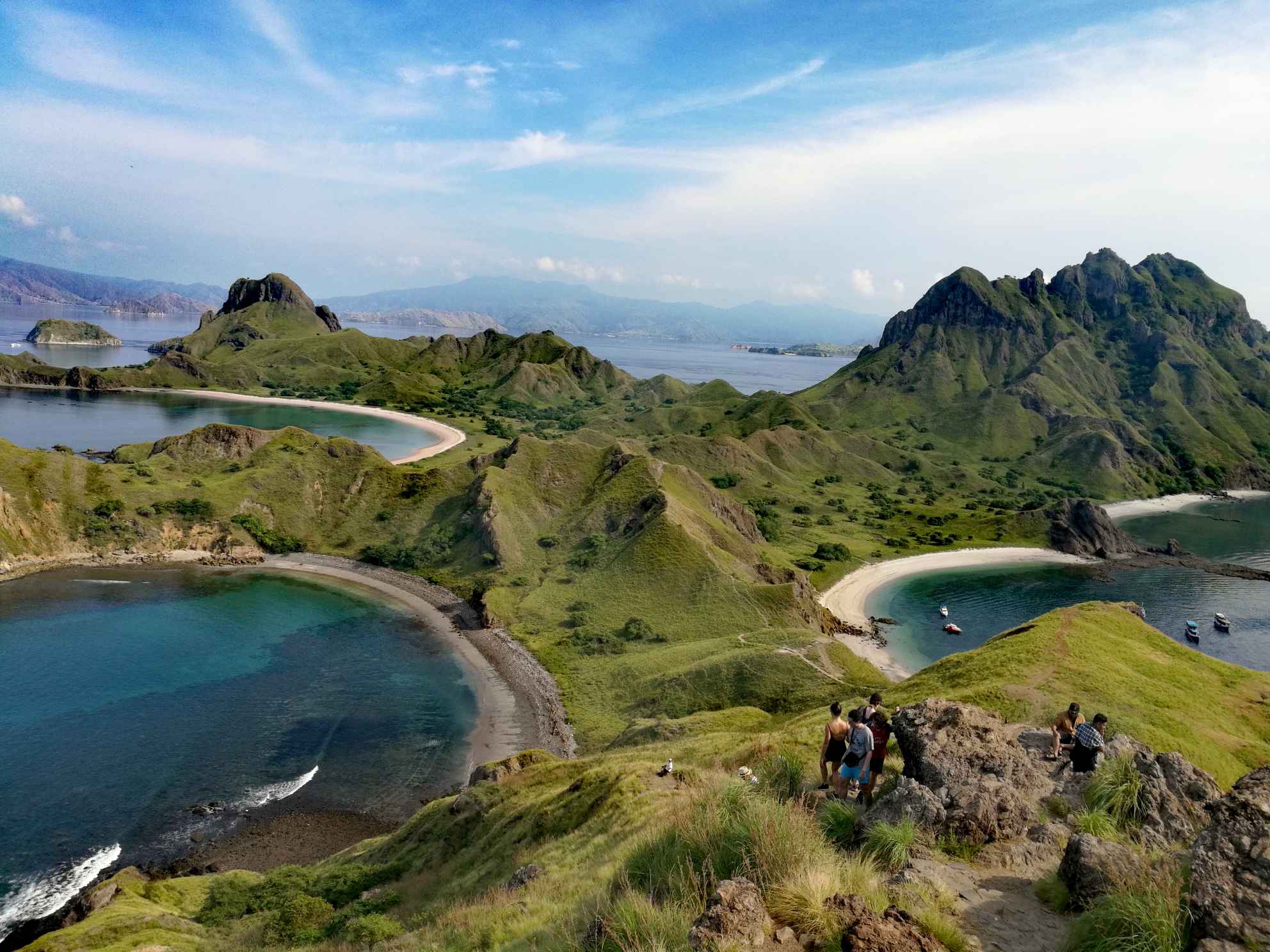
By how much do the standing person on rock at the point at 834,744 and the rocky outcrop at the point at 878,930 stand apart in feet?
27.9

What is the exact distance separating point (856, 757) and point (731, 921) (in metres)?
9.53

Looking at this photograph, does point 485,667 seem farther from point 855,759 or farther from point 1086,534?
point 1086,534

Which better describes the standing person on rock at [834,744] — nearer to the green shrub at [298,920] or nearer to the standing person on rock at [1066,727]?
the standing person on rock at [1066,727]

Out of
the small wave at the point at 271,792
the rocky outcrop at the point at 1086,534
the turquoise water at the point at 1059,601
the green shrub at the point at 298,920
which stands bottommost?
the turquoise water at the point at 1059,601

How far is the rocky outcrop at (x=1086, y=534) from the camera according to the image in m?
150

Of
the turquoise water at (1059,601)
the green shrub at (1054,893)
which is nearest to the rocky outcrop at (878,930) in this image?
the green shrub at (1054,893)

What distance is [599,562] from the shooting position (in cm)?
Result: 9962

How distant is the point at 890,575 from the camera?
130 metres

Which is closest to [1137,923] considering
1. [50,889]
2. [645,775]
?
[645,775]

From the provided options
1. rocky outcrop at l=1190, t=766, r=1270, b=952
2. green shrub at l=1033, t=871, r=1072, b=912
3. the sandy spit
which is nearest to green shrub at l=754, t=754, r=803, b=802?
green shrub at l=1033, t=871, r=1072, b=912

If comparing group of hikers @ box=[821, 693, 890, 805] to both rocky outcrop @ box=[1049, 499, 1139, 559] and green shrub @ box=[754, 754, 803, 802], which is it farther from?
rocky outcrop @ box=[1049, 499, 1139, 559]

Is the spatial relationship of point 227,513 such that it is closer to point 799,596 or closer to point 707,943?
point 799,596

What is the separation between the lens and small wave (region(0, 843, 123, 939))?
4234 centimetres

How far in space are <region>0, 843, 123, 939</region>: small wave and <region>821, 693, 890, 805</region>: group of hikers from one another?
174 feet
